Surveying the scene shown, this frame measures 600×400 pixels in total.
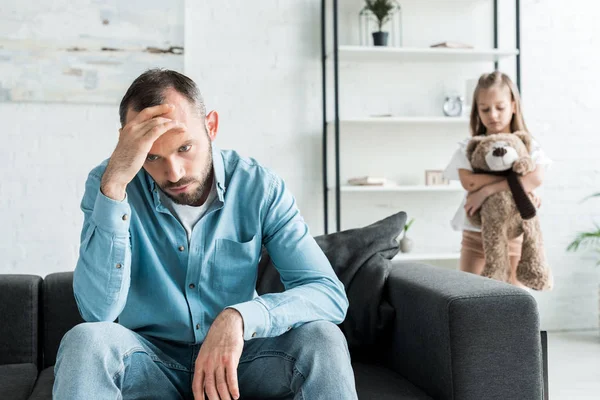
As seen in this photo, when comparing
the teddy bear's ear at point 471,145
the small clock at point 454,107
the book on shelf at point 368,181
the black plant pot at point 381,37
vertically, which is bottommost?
the book on shelf at point 368,181

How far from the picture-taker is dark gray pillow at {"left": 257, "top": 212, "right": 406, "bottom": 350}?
2.09 meters

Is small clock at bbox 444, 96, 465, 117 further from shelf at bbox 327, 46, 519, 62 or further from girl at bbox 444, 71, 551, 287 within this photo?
girl at bbox 444, 71, 551, 287

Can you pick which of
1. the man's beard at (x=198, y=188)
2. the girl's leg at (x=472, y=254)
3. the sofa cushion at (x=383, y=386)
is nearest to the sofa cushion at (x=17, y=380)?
the man's beard at (x=198, y=188)

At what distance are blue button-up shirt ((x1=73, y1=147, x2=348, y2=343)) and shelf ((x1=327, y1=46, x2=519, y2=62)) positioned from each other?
2.05m

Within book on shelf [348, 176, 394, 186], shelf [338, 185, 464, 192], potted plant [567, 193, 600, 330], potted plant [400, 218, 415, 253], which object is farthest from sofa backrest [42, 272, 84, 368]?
potted plant [567, 193, 600, 330]

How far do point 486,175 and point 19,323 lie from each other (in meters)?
1.85

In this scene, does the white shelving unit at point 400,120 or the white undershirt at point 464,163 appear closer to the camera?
the white undershirt at point 464,163

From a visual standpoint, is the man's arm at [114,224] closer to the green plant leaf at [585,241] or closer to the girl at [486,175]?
the girl at [486,175]

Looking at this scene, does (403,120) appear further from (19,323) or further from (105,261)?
(105,261)

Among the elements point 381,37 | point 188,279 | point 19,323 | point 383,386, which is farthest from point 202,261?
point 381,37

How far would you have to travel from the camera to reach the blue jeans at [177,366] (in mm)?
1384

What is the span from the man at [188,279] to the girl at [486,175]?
57.0 inches

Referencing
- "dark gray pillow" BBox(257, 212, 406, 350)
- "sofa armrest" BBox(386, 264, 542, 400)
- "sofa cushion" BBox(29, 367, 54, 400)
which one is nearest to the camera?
"sofa armrest" BBox(386, 264, 542, 400)

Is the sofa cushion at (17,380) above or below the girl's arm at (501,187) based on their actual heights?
below
